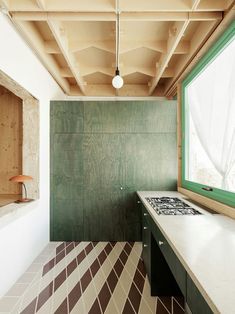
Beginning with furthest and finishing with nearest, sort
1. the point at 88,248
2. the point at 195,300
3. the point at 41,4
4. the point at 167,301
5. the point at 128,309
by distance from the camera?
the point at 88,248, the point at 167,301, the point at 128,309, the point at 41,4, the point at 195,300

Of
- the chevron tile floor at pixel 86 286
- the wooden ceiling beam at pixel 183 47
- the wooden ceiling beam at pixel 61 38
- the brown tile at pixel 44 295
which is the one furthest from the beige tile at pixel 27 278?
the wooden ceiling beam at pixel 183 47

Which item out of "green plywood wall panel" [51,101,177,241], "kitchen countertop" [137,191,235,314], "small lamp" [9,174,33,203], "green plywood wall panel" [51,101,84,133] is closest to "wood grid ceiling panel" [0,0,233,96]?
"green plywood wall panel" [51,101,84,133]

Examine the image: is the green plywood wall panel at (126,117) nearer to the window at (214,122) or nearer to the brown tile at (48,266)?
the window at (214,122)

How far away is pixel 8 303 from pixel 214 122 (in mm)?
2745

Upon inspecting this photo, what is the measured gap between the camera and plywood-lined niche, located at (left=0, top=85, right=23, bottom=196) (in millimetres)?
3195

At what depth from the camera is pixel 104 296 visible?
82.0 inches

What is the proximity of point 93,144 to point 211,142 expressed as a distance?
1737 millimetres

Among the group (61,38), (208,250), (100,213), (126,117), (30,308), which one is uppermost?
(61,38)

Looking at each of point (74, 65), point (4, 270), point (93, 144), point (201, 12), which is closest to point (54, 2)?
point (74, 65)

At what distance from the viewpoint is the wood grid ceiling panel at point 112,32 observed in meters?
1.86

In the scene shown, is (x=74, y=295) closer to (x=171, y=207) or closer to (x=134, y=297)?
(x=134, y=297)

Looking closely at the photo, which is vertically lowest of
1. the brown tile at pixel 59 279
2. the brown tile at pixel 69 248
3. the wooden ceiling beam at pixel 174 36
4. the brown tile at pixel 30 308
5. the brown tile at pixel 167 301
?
the brown tile at pixel 30 308

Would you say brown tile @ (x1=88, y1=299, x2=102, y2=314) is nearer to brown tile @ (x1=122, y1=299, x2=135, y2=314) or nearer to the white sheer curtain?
brown tile @ (x1=122, y1=299, x2=135, y2=314)

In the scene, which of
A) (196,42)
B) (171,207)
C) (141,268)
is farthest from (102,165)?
(196,42)
